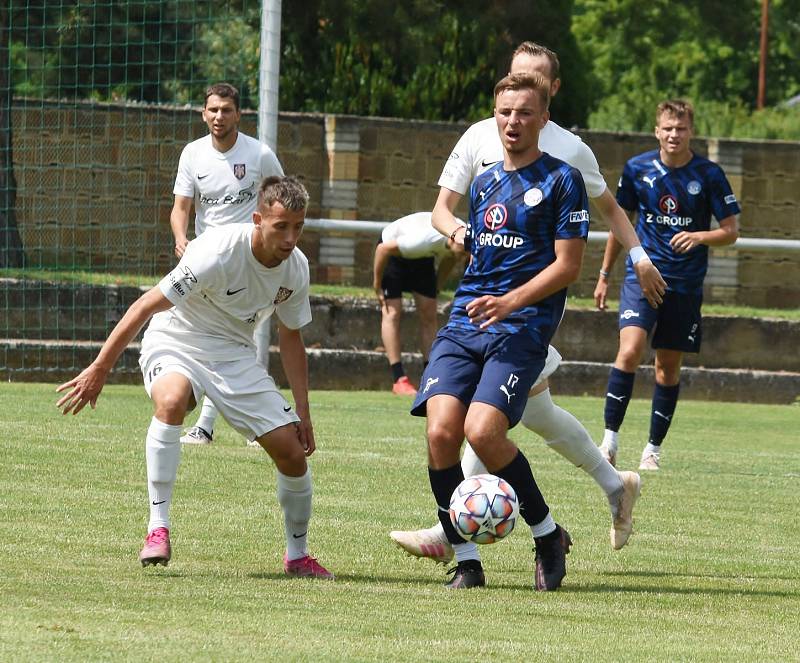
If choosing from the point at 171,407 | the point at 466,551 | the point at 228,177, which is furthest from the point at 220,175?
the point at 466,551

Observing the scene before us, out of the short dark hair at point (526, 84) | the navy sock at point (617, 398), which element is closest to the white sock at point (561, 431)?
the short dark hair at point (526, 84)

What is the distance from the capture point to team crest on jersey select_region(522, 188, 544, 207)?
6.37 metres

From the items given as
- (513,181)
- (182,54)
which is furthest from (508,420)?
(182,54)

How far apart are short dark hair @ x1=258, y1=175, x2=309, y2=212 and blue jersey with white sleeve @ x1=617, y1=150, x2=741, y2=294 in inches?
185

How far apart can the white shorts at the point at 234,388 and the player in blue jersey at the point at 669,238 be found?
4279 mm

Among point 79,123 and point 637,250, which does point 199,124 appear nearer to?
point 79,123

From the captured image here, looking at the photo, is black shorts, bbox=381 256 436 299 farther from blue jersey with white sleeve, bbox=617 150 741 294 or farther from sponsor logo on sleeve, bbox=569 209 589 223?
sponsor logo on sleeve, bbox=569 209 589 223

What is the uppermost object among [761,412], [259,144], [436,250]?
[259,144]

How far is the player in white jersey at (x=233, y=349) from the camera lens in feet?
20.8

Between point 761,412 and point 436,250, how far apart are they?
353 centimetres

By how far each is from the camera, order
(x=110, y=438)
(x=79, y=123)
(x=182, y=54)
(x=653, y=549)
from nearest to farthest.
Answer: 1. (x=653, y=549)
2. (x=110, y=438)
3. (x=79, y=123)
4. (x=182, y=54)

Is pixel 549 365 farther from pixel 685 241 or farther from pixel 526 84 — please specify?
pixel 685 241

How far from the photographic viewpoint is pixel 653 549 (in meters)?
7.42

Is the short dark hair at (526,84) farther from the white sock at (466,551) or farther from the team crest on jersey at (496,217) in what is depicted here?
the white sock at (466,551)
